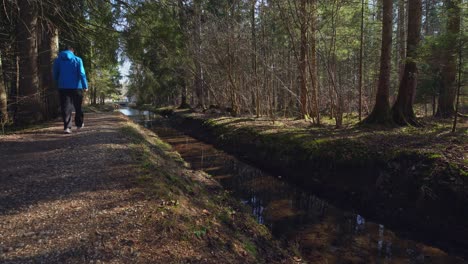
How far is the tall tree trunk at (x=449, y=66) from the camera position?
739cm

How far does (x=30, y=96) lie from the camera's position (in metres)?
9.38

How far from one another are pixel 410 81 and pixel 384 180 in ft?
15.5

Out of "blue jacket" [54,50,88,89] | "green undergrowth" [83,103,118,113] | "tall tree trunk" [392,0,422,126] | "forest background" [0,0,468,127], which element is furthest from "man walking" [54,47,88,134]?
"green undergrowth" [83,103,118,113]

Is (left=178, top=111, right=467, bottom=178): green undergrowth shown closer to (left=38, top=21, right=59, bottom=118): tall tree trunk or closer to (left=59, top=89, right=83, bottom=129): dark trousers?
(left=59, top=89, right=83, bottom=129): dark trousers

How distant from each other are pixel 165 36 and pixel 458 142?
8.50m

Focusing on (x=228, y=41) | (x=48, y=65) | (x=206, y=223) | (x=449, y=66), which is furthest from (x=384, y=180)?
(x=228, y=41)

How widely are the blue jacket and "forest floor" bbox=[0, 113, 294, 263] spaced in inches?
71.3

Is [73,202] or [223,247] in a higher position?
[73,202]

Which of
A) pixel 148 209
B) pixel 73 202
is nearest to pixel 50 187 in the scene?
pixel 73 202

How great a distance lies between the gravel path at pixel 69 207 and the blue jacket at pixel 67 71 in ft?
5.83

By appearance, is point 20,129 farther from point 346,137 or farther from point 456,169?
point 456,169

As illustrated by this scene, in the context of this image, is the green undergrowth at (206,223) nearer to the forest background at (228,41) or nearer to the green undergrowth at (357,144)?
the green undergrowth at (357,144)

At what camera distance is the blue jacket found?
756 cm

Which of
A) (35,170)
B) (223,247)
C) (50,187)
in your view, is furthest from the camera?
(35,170)
